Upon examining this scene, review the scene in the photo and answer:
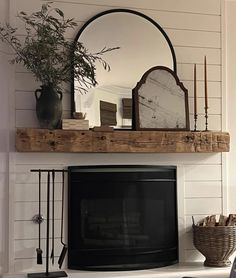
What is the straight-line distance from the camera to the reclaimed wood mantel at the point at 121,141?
342 cm

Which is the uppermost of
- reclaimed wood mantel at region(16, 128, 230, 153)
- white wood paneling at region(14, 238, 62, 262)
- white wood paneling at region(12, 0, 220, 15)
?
white wood paneling at region(12, 0, 220, 15)

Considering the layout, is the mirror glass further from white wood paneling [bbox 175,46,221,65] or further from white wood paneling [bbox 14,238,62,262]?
Result: white wood paneling [bbox 14,238,62,262]

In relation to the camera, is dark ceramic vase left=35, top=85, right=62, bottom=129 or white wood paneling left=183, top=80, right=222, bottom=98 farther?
white wood paneling left=183, top=80, right=222, bottom=98

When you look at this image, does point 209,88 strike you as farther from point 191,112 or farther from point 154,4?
point 154,4

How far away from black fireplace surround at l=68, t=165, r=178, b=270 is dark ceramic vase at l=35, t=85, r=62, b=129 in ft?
1.22

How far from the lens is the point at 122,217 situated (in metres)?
3.66

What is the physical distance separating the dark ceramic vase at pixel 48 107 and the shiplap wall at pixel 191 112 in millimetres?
139

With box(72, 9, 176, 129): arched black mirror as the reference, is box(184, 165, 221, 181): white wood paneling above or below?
below

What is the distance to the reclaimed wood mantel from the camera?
342 centimetres

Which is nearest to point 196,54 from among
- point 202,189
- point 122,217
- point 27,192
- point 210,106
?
point 210,106

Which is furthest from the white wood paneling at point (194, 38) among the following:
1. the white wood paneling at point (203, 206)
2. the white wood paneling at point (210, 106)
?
the white wood paneling at point (203, 206)

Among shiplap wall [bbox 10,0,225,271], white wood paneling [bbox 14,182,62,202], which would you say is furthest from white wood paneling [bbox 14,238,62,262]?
white wood paneling [bbox 14,182,62,202]

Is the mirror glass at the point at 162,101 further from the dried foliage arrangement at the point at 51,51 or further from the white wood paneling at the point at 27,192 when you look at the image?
the white wood paneling at the point at 27,192

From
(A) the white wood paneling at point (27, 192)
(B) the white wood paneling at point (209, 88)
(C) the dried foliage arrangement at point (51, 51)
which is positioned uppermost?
(C) the dried foliage arrangement at point (51, 51)
